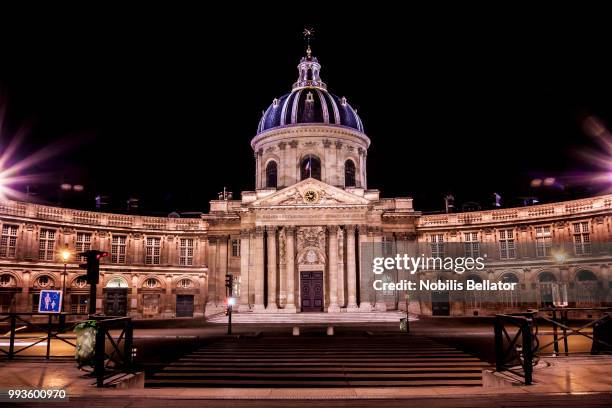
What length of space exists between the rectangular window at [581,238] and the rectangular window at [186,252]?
39.3 metres

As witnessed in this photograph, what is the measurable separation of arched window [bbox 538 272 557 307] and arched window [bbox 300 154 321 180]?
24.9m

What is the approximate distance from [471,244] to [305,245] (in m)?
18.8

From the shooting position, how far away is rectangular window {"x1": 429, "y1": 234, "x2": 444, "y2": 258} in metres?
55.1

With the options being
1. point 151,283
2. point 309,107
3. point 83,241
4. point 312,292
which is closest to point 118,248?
point 83,241

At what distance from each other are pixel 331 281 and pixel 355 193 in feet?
31.2

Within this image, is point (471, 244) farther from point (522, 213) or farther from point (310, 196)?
point (310, 196)

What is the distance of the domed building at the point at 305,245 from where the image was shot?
47.0 metres

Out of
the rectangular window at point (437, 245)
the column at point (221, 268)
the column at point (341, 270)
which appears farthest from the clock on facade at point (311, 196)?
the rectangular window at point (437, 245)

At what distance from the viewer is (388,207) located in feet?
176

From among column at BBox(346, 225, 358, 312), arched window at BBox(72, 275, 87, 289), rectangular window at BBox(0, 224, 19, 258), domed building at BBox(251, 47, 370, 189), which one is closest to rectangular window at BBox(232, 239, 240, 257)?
domed building at BBox(251, 47, 370, 189)

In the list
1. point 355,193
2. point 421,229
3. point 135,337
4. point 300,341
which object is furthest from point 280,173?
point 300,341

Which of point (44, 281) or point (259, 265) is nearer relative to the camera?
point (44, 281)

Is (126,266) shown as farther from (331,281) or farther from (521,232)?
(521,232)

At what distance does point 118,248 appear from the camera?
53.0 metres
